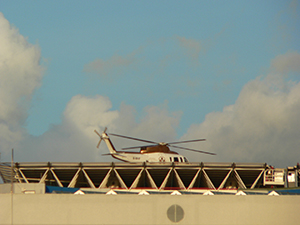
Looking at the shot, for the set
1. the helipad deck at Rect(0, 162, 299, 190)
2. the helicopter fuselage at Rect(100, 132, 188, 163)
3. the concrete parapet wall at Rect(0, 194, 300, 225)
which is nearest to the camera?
the concrete parapet wall at Rect(0, 194, 300, 225)

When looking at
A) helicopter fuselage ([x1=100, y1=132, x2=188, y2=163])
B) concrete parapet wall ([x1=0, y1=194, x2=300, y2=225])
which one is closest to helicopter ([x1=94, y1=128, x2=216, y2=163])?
helicopter fuselage ([x1=100, y1=132, x2=188, y2=163])

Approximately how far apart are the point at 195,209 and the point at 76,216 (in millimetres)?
15058

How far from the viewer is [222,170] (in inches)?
2837

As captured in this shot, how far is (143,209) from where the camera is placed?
51.6 meters

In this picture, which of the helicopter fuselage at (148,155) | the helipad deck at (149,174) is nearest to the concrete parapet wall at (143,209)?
the helipad deck at (149,174)

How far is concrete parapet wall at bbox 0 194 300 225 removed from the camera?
2010 inches

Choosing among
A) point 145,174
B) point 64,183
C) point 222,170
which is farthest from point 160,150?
point 64,183

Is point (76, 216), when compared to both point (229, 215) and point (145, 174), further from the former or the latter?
point (145, 174)

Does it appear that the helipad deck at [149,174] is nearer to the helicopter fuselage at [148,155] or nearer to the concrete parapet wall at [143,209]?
the helicopter fuselage at [148,155]

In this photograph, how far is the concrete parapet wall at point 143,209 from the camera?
2010 inches

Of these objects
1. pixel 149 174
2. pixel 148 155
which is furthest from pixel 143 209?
pixel 148 155

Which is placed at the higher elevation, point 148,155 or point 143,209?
point 148,155

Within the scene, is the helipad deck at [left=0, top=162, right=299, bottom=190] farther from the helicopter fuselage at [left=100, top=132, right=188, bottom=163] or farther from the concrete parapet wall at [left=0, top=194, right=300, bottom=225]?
the concrete parapet wall at [left=0, top=194, right=300, bottom=225]

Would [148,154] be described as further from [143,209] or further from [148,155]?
[143,209]
